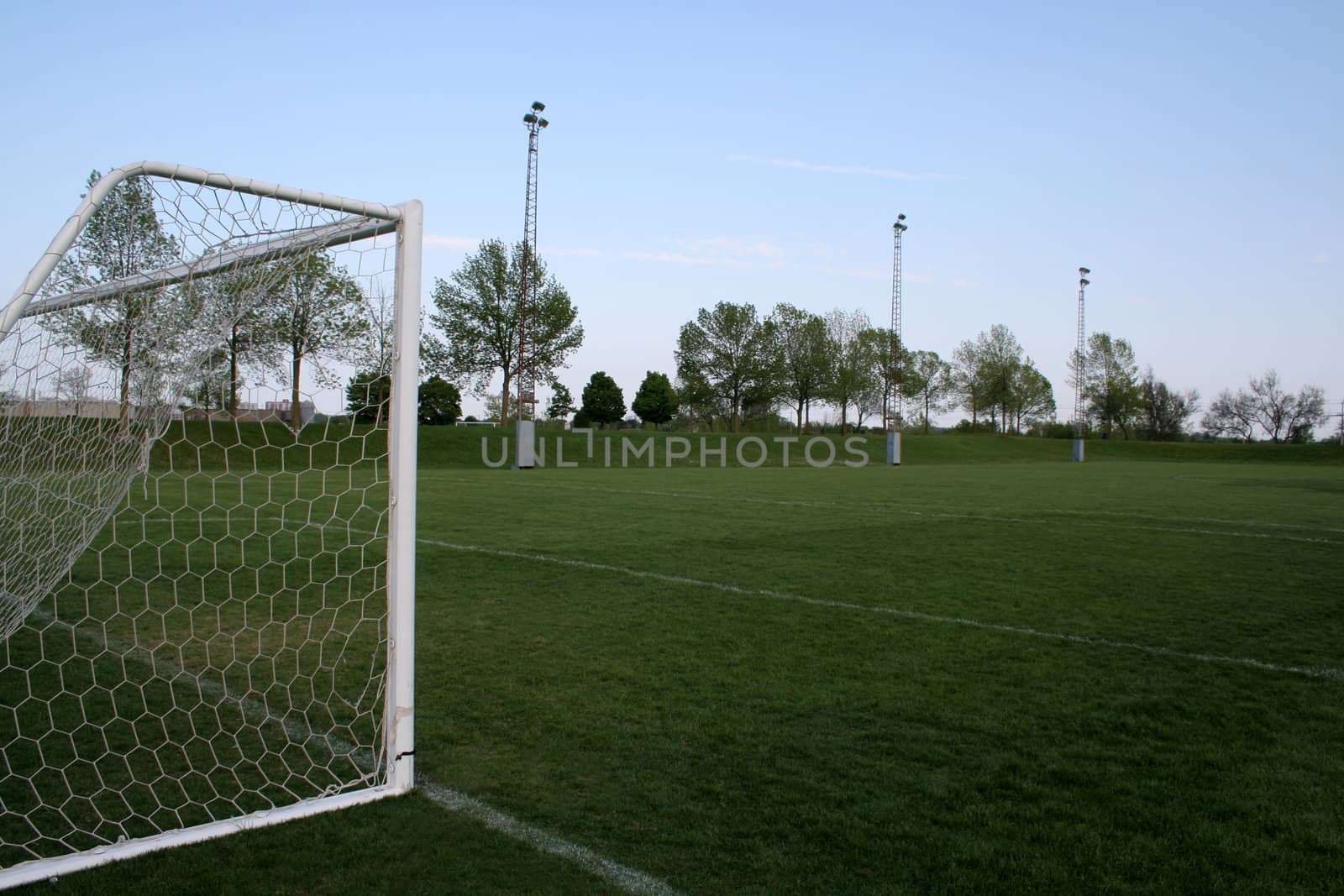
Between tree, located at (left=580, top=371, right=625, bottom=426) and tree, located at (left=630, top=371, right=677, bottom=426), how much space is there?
3162mm

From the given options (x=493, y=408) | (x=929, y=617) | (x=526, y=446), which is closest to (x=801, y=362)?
(x=493, y=408)

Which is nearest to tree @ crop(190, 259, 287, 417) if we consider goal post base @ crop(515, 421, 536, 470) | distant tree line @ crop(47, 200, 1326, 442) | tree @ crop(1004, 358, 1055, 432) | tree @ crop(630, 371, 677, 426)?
distant tree line @ crop(47, 200, 1326, 442)

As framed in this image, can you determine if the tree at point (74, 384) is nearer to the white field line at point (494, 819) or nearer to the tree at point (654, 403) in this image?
the white field line at point (494, 819)

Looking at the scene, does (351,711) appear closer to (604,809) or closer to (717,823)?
(604,809)

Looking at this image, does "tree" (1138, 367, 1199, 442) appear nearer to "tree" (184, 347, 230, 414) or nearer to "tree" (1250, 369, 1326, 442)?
"tree" (1250, 369, 1326, 442)

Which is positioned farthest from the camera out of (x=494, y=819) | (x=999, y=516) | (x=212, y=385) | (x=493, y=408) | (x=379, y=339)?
(x=493, y=408)

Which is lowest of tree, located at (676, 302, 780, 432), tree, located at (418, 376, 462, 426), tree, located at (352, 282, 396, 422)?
tree, located at (352, 282, 396, 422)

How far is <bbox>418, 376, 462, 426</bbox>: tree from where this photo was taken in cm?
4597

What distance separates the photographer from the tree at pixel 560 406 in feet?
189

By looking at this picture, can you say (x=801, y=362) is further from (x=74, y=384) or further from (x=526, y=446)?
(x=74, y=384)

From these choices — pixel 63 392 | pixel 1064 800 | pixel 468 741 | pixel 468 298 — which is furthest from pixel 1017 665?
pixel 468 298

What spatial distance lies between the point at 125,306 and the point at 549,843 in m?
3.03

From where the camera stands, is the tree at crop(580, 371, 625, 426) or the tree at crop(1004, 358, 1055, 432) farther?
the tree at crop(1004, 358, 1055, 432)

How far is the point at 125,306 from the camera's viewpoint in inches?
156
